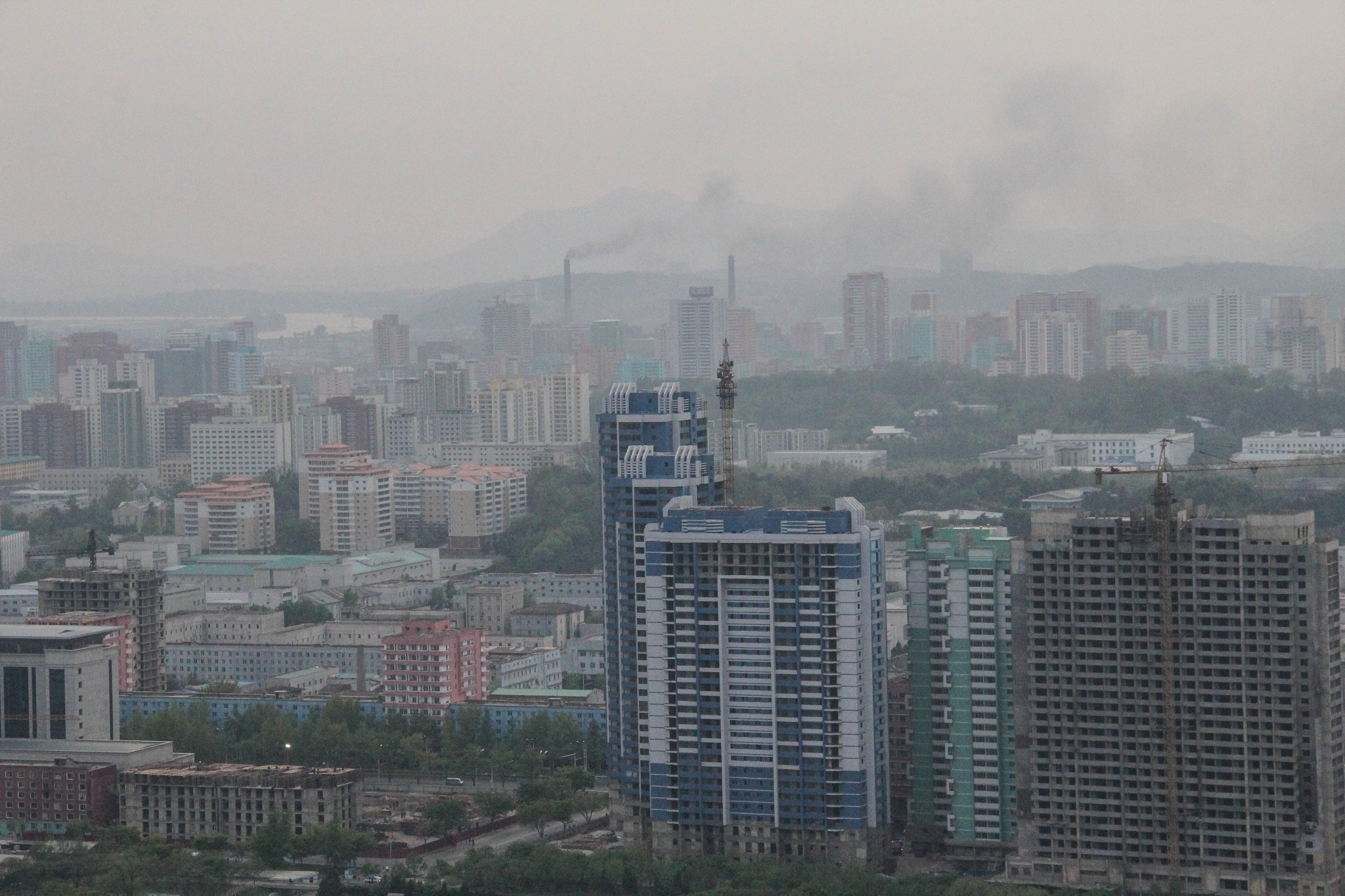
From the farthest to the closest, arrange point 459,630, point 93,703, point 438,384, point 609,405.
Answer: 1. point 438,384
2. point 459,630
3. point 93,703
4. point 609,405

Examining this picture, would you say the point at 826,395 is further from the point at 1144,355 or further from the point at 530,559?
the point at 530,559

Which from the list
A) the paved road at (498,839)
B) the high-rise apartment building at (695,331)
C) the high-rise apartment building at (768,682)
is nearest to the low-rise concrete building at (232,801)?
the paved road at (498,839)

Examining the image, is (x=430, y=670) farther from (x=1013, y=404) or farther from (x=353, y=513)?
(x=1013, y=404)

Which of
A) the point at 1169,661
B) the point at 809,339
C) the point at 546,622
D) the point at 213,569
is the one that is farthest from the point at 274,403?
the point at 1169,661

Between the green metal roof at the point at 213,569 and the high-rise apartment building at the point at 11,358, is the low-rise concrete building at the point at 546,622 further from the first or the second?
the high-rise apartment building at the point at 11,358

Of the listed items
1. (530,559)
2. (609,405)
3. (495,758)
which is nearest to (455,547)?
(530,559)

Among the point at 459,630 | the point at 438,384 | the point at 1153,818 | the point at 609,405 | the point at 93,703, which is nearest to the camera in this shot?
Result: the point at 1153,818

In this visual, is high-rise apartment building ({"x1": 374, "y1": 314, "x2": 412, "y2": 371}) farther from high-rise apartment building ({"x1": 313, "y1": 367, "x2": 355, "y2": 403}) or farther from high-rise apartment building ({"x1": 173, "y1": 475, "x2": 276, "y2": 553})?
high-rise apartment building ({"x1": 173, "y1": 475, "x2": 276, "y2": 553})
